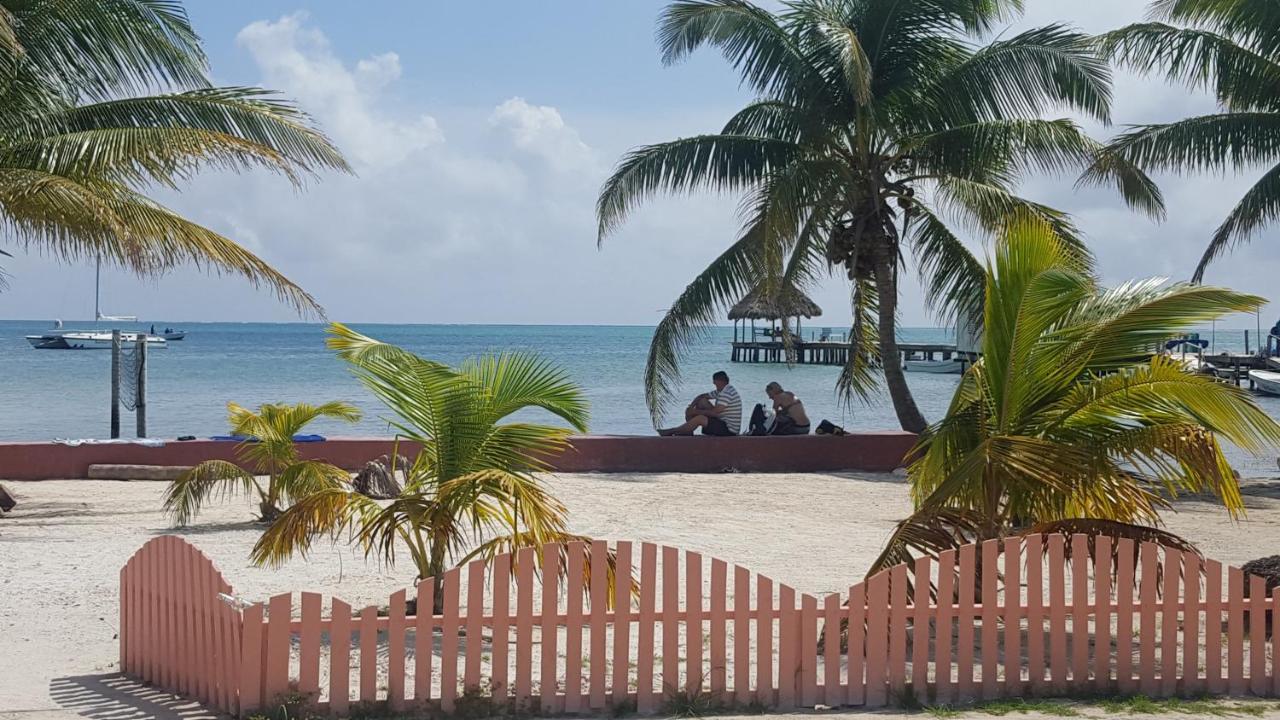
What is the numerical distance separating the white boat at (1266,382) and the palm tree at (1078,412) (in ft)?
151

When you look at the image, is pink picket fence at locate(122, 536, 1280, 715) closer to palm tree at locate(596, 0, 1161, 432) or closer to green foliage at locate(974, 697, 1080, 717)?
green foliage at locate(974, 697, 1080, 717)

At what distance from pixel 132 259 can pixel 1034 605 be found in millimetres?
9657

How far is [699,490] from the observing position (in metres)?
15.1

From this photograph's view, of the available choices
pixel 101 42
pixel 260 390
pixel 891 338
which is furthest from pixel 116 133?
pixel 260 390

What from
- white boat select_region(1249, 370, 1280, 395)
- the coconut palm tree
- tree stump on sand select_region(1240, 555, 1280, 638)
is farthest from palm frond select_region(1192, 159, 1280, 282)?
white boat select_region(1249, 370, 1280, 395)

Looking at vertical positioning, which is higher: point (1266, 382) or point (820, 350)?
point (820, 350)

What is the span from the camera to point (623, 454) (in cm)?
1752

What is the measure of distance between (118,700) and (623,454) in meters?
11.5

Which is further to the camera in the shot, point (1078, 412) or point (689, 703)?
point (1078, 412)

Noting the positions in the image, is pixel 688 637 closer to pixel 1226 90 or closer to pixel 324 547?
pixel 324 547

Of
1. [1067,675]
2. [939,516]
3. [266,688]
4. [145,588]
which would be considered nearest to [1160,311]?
[939,516]

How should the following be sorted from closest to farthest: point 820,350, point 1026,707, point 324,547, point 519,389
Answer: point 1026,707, point 519,389, point 324,547, point 820,350

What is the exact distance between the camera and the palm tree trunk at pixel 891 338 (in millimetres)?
18875

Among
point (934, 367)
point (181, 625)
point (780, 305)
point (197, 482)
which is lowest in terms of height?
point (181, 625)
